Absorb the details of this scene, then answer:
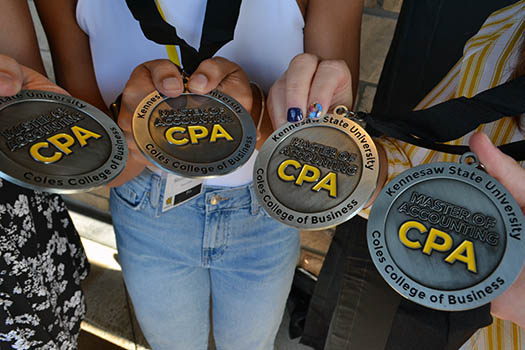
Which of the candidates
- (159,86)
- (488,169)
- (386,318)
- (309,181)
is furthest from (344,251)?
(159,86)

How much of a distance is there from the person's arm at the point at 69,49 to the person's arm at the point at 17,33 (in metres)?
0.07

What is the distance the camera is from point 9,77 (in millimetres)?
765

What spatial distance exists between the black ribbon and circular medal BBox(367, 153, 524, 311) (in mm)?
517

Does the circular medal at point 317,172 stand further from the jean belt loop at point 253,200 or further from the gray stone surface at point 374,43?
the gray stone surface at point 374,43

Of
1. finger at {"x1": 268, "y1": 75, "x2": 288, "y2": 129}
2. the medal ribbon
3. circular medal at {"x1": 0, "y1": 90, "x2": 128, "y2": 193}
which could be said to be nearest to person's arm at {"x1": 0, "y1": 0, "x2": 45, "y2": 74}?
circular medal at {"x1": 0, "y1": 90, "x2": 128, "y2": 193}

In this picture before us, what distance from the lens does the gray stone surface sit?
1.38 m

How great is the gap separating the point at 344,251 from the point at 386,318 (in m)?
0.26

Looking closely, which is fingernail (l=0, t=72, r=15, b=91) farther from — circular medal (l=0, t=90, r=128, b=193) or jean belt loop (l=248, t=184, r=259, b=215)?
jean belt loop (l=248, t=184, r=259, b=215)

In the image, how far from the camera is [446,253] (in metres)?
0.65

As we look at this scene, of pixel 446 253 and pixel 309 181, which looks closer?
pixel 446 253

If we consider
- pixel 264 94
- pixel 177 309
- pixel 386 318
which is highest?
pixel 264 94

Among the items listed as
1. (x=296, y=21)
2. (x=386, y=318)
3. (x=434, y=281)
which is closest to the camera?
(x=434, y=281)

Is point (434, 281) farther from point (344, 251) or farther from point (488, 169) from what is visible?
point (344, 251)

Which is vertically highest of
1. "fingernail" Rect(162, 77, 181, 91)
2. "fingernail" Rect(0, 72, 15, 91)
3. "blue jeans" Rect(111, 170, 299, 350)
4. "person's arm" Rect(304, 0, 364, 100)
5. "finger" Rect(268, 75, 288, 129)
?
"person's arm" Rect(304, 0, 364, 100)
